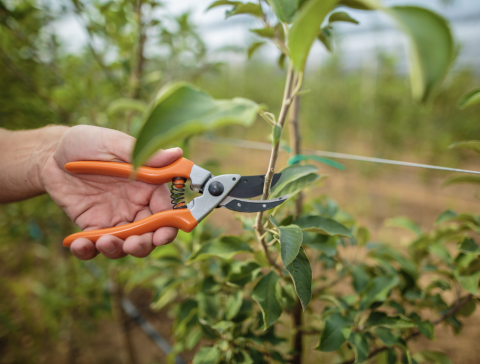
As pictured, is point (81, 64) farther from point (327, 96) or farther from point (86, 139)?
point (327, 96)

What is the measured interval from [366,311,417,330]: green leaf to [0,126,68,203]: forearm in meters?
1.24

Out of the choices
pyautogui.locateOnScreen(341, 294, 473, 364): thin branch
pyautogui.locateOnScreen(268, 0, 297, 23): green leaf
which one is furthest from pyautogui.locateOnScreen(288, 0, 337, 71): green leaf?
pyautogui.locateOnScreen(341, 294, 473, 364): thin branch

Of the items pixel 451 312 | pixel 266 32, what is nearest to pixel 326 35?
pixel 266 32

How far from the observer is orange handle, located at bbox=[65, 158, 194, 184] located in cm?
84

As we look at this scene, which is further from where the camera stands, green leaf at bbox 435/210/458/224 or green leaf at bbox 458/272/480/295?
green leaf at bbox 435/210/458/224

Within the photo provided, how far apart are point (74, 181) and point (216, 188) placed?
0.57 meters

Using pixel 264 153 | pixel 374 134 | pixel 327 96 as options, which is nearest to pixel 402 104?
pixel 374 134

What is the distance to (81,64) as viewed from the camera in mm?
1971

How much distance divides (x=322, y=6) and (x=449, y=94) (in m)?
4.47

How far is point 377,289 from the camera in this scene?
839 mm

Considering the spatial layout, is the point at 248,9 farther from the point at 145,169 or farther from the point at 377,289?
the point at 377,289

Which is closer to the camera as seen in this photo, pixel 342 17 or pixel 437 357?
pixel 342 17

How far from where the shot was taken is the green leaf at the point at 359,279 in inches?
36.1

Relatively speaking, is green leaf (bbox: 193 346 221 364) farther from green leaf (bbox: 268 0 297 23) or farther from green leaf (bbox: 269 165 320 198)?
green leaf (bbox: 268 0 297 23)
